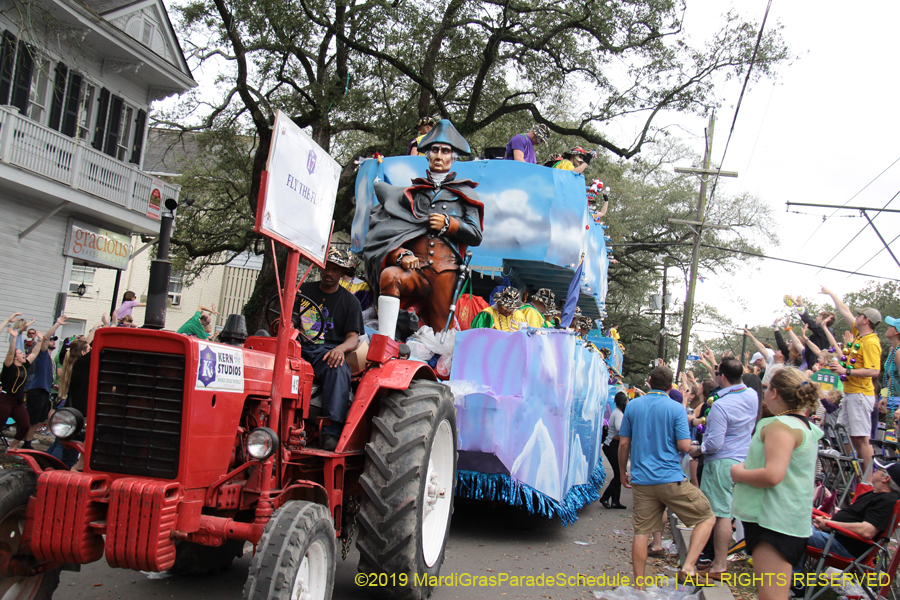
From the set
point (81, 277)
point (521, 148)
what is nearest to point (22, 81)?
point (521, 148)

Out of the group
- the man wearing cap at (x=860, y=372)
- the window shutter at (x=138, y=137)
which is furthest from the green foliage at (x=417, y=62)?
the man wearing cap at (x=860, y=372)

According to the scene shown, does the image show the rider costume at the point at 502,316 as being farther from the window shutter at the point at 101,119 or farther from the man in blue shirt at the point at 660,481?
the window shutter at the point at 101,119

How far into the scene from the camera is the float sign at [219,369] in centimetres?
330

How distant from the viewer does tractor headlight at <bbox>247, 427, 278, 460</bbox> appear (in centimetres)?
324

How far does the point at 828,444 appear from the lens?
7.43 m

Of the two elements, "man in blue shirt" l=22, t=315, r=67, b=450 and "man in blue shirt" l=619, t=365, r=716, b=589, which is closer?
"man in blue shirt" l=619, t=365, r=716, b=589

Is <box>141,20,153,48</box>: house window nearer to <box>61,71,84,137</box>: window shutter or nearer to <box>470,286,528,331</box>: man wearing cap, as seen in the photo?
<box>61,71,84,137</box>: window shutter

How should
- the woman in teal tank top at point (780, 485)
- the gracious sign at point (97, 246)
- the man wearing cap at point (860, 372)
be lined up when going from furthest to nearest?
the gracious sign at point (97, 246) → the man wearing cap at point (860, 372) → the woman in teal tank top at point (780, 485)

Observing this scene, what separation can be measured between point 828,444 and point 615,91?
1134cm

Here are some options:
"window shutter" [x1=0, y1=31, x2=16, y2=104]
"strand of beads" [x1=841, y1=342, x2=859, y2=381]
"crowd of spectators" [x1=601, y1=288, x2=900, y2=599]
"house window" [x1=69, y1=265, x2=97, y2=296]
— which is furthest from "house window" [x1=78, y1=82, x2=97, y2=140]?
"strand of beads" [x1=841, y1=342, x2=859, y2=381]

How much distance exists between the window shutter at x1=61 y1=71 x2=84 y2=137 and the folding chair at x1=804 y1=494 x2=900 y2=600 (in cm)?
1536

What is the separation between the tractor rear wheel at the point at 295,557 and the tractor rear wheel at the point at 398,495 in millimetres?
644

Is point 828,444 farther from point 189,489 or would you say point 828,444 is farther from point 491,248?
point 189,489

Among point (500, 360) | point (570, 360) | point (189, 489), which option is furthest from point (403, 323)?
point (189, 489)
